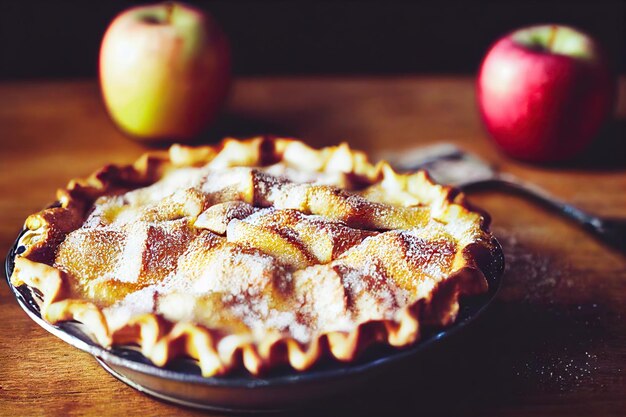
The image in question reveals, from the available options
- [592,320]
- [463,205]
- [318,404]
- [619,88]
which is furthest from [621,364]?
[619,88]

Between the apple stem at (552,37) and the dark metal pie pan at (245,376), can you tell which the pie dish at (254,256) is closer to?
the dark metal pie pan at (245,376)

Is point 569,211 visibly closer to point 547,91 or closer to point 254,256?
point 547,91

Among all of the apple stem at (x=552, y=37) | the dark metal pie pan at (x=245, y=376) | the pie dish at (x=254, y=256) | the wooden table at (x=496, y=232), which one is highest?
the apple stem at (x=552, y=37)

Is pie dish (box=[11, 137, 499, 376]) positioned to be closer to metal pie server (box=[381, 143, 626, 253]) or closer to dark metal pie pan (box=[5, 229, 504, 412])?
dark metal pie pan (box=[5, 229, 504, 412])

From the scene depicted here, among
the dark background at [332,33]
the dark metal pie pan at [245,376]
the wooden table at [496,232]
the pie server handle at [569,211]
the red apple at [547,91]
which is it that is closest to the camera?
the dark metal pie pan at [245,376]

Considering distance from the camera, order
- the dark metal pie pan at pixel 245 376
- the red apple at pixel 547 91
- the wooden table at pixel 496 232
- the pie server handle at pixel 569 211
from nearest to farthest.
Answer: the dark metal pie pan at pixel 245 376 < the wooden table at pixel 496 232 < the pie server handle at pixel 569 211 < the red apple at pixel 547 91

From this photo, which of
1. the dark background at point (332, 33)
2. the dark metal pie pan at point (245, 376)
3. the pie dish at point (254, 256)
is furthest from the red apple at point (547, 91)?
the dark background at point (332, 33)

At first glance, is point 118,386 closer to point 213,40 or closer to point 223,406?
point 223,406
